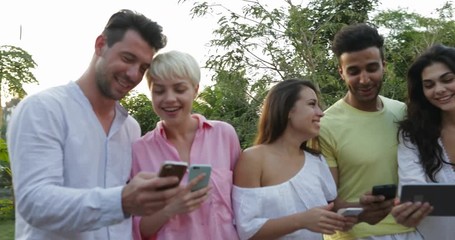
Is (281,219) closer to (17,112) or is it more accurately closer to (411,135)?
(411,135)

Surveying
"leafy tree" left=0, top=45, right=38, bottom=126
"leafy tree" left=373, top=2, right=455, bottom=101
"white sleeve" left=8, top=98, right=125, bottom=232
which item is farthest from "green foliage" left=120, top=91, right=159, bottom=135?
"white sleeve" left=8, top=98, right=125, bottom=232

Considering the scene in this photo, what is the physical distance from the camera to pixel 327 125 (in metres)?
3.51

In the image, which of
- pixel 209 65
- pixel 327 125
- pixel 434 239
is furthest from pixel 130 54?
pixel 209 65

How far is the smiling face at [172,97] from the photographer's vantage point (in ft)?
9.76

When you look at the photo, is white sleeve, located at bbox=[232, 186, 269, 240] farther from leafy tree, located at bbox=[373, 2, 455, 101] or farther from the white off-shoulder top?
leafy tree, located at bbox=[373, 2, 455, 101]

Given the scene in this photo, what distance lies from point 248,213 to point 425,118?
1.16m

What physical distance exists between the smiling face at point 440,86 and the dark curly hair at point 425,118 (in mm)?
35

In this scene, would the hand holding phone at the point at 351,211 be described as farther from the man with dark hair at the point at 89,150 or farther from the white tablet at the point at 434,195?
the man with dark hair at the point at 89,150

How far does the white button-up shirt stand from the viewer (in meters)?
2.12

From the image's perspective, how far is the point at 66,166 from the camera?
8.24ft

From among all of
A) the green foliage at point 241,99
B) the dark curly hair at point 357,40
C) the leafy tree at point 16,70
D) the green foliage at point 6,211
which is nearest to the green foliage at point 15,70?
the leafy tree at point 16,70

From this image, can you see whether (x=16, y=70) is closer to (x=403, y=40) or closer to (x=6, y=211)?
(x=6, y=211)

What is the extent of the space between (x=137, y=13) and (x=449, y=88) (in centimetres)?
169

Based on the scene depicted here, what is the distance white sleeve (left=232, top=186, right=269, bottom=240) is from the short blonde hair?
61 centimetres
